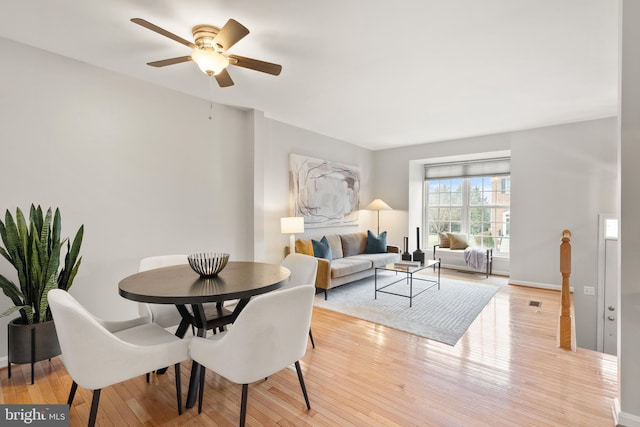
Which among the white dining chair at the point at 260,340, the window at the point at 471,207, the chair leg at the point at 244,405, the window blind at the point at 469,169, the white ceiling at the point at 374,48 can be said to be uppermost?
the white ceiling at the point at 374,48

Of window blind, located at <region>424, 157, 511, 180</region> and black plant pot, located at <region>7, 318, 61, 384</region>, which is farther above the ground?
window blind, located at <region>424, 157, 511, 180</region>

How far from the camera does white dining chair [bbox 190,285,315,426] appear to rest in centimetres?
144

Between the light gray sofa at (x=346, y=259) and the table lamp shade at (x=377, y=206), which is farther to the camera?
the table lamp shade at (x=377, y=206)

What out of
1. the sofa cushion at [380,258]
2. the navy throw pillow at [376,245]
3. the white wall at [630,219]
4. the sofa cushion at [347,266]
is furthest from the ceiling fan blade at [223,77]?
the navy throw pillow at [376,245]

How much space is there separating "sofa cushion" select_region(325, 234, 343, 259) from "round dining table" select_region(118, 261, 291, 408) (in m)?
2.72

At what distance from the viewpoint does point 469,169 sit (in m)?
6.13

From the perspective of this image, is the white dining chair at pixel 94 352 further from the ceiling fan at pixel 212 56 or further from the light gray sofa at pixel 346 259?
the light gray sofa at pixel 346 259

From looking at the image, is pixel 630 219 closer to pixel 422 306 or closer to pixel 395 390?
pixel 395 390

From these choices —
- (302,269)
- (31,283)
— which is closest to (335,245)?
(302,269)

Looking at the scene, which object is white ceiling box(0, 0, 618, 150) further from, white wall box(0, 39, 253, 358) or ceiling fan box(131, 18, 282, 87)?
white wall box(0, 39, 253, 358)

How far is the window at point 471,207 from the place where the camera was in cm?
580

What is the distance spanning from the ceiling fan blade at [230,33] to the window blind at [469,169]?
547 centimetres

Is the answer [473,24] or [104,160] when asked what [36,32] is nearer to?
[104,160]

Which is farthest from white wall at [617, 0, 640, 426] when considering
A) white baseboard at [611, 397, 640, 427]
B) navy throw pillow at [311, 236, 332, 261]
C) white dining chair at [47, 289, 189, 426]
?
navy throw pillow at [311, 236, 332, 261]
